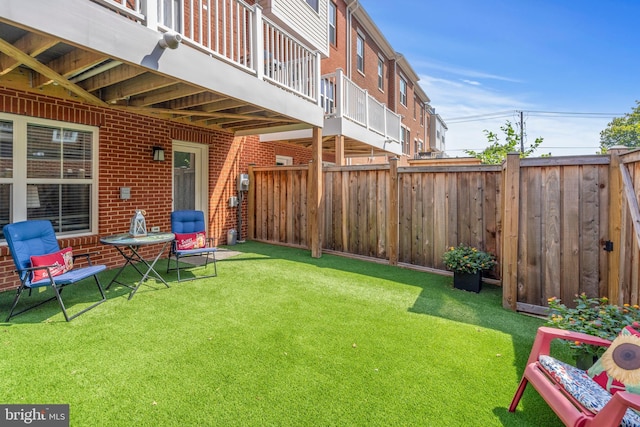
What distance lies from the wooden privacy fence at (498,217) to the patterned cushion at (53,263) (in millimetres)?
4170

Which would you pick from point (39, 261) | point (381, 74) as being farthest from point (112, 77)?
point (381, 74)

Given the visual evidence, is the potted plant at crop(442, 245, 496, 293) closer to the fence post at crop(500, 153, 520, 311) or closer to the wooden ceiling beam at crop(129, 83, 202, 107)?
the fence post at crop(500, 153, 520, 311)

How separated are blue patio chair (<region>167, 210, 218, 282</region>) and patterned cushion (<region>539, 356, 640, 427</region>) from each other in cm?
443

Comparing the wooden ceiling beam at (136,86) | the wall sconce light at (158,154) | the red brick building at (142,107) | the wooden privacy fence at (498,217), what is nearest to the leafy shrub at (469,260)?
the wooden privacy fence at (498,217)

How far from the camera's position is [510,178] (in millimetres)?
4055

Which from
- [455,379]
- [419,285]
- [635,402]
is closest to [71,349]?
[455,379]

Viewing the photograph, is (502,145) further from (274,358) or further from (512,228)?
(274,358)

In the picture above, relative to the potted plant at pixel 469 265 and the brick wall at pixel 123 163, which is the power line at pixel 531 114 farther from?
the brick wall at pixel 123 163

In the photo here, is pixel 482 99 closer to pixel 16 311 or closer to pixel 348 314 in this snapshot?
pixel 348 314

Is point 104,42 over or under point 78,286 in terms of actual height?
over

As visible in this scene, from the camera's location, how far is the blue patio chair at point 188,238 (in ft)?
17.0

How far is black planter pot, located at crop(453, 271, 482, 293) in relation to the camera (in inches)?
188

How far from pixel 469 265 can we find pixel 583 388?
304 centimetres

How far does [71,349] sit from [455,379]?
325 centimetres
